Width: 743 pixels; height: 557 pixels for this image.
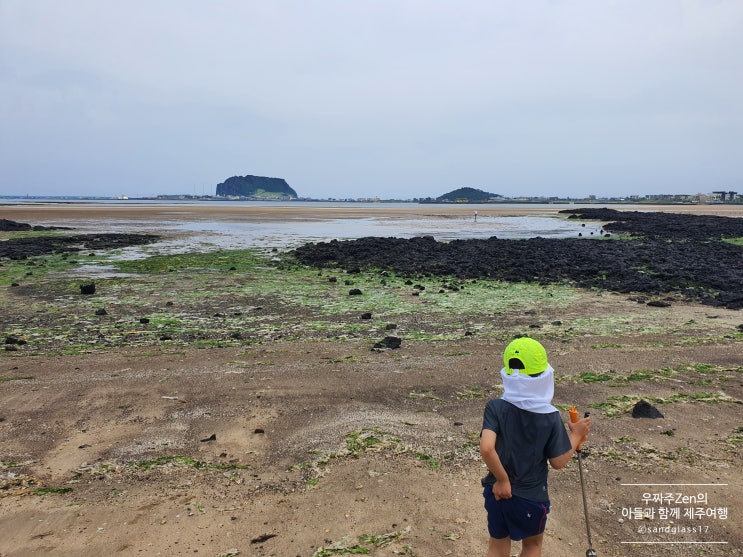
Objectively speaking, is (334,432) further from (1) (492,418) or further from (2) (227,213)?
(2) (227,213)

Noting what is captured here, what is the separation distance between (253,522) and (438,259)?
22512 millimetres

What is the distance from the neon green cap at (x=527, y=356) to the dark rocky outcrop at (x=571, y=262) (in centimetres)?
1517

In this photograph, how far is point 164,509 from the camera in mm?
4738

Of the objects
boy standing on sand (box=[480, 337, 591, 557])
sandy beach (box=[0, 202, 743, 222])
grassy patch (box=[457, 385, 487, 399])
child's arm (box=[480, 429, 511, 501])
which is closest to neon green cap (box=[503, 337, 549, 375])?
boy standing on sand (box=[480, 337, 591, 557])

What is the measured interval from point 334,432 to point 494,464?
3668 millimetres

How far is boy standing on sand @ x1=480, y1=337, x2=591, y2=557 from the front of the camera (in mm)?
3115

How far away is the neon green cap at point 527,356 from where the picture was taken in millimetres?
3053

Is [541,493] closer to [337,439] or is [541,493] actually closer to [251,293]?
[337,439]

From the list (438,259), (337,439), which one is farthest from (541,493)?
→ (438,259)

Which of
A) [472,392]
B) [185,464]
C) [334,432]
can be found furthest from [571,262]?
[185,464]

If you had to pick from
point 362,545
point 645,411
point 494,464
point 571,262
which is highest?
point 494,464

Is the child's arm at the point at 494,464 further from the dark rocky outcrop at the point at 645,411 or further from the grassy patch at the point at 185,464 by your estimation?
the dark rocky outcrop at the point at 645,411

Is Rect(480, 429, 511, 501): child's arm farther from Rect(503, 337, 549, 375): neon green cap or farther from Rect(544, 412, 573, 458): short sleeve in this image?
Rect(503, 337, 549, 375): neon green cap

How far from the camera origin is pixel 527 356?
3066mm
